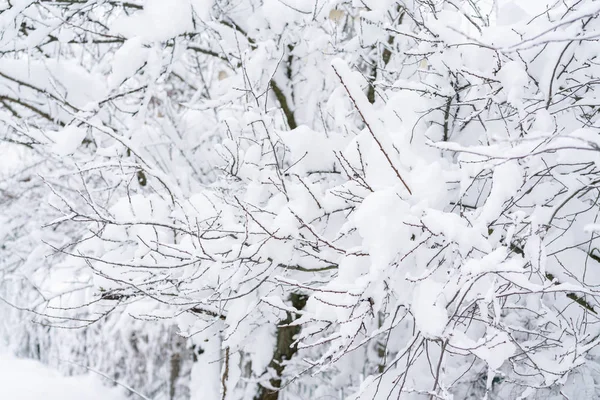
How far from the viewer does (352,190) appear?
1.96 meters

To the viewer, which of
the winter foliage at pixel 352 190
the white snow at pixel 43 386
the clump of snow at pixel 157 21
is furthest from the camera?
the white snow at pixel 43 386

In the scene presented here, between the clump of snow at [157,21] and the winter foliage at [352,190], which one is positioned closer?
the winter foliage at [352,190]

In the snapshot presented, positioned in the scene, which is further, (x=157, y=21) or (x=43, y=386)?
(x=43, y=386)

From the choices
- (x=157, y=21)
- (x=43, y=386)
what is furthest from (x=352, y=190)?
(x=43, y=386)

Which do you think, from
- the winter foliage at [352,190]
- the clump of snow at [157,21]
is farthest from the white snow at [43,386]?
the clump of snow at [157,21]

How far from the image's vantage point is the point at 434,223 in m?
1.52

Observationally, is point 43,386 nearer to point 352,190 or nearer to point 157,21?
point 157,21

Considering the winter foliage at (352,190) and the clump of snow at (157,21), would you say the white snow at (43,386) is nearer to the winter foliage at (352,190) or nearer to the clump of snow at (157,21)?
the winter foliage at (352,190)

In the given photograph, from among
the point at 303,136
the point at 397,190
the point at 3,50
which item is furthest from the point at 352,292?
the point at 3,50

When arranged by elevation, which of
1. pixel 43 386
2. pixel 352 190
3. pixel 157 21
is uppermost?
pixel 157 21

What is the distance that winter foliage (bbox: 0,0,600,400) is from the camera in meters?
1.56

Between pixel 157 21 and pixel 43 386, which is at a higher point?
pixel 157 21

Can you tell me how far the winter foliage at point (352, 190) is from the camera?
1558 mm

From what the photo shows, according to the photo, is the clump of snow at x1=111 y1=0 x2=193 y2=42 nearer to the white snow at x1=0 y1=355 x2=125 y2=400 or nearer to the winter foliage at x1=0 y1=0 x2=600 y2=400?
the winter foliage at x1=0 y1=0 x2=600 y2=400
